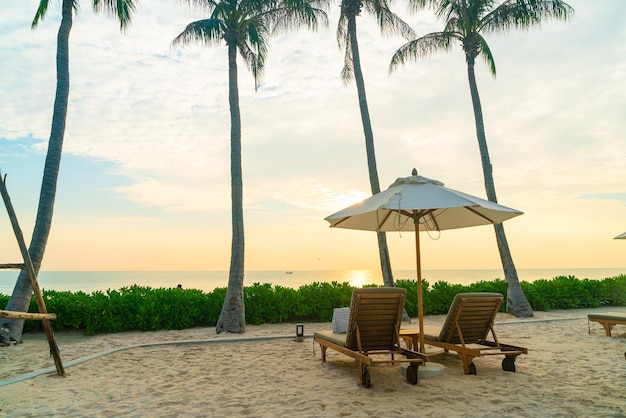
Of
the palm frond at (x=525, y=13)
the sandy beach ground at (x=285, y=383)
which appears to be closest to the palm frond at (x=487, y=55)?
the palm frond at (x=525, y=13)

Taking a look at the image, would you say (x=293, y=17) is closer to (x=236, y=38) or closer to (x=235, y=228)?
(x=236, y=38)

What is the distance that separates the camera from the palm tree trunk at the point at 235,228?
934cm

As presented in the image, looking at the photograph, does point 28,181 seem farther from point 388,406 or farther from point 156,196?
point 388,406

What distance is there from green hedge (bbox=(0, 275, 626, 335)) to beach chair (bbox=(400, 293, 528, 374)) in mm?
5105

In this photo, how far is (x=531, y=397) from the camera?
180 inches

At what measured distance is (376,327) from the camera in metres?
5.54

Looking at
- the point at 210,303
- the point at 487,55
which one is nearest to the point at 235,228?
the point at 210,303

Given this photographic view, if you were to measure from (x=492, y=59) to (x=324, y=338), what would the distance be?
11350mm

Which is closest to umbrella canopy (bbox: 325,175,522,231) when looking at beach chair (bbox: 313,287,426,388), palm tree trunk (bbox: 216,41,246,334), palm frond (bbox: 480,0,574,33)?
beach chair (bbox: 313,287,426,388)

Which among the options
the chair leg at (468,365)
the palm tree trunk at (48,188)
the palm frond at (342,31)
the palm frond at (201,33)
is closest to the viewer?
the chair leg at (468,365)

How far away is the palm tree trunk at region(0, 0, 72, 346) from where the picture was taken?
7867mm

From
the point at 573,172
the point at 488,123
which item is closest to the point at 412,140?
the point at 488,123

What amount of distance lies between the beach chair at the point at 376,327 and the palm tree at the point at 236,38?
4408 millimetres

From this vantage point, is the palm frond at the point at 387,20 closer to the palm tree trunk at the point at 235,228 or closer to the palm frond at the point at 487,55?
the palm frond at the point at 487,55
